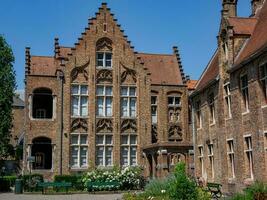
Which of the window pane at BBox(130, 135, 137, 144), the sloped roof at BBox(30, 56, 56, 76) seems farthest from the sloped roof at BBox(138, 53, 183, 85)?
the sloped roof at BBox(30, 56, 56, 76)

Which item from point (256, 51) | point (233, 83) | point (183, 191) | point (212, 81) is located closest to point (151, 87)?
point (212, 81)

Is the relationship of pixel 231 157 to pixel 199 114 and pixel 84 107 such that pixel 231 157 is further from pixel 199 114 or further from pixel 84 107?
pixel 84 107

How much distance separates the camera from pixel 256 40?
76.6ft

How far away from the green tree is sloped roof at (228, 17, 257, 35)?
2120 centimetres

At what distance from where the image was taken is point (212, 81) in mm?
27359

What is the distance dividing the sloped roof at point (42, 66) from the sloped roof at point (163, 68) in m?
9.46

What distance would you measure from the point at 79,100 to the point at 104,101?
7.49 ft

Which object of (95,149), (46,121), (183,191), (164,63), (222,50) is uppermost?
(164,63)

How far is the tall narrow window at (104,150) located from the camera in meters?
39.8

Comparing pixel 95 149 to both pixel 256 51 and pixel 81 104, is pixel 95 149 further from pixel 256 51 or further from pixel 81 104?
pixel 256 51

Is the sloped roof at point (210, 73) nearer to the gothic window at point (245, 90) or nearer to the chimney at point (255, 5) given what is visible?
the gothic window at point (245, 90)

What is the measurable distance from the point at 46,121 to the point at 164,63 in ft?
46.0

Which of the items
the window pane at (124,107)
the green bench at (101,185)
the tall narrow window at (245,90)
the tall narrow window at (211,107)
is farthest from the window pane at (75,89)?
the tall narrow window at (245,90)

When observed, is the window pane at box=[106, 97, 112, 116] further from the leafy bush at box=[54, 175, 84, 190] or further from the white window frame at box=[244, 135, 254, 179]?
the white window frame at box=[244, 135, 254, 179]
